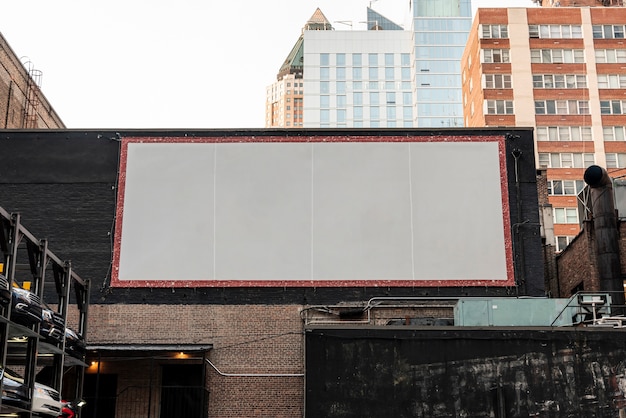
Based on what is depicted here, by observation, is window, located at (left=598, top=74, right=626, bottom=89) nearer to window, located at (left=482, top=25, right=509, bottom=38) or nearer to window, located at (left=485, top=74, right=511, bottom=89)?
window, located at (left=485, top=74, right=511, bottom=89)

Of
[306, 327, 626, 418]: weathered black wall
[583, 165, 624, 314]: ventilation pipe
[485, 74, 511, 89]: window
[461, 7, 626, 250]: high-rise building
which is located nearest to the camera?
[306, 327, 626, 418]: weathered black wall

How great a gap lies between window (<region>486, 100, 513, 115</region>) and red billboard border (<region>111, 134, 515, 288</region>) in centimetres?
4754

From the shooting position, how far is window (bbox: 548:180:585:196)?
76625mm

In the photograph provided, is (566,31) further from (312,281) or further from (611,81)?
(312,281)

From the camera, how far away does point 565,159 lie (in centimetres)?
7756

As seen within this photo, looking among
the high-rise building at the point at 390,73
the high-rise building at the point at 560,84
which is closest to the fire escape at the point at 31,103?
the high-rise building at the point at 560,84

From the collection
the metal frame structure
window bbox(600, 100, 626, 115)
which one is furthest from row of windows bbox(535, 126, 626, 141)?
the metal frame structure

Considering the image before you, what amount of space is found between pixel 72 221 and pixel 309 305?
31.0ft

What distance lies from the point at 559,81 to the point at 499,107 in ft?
19.6

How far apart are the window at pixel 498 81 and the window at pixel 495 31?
12.5ft

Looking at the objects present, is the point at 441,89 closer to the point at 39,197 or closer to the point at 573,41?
the point at 573,41

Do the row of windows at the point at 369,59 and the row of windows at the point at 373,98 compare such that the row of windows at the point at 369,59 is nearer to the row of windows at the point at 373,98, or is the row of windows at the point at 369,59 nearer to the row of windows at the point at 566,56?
the row of windows at the point at 373,98

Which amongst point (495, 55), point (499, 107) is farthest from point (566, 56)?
point (499, 107)

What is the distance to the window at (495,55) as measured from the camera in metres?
79.4
